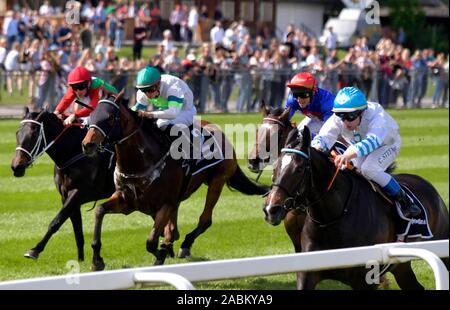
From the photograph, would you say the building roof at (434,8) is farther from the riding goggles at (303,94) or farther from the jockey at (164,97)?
the riding goggles at (303,94)

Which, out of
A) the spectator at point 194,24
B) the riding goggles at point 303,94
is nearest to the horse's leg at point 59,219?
the riding goggles at point 303,94

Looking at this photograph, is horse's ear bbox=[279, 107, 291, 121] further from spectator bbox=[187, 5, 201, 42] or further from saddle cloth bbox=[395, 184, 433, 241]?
spectator bbox=[187, 5, 201, 42]

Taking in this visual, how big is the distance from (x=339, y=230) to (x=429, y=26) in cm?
3945

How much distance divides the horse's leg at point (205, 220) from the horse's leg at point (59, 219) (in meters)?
1.18

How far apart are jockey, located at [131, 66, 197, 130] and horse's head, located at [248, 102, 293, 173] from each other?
45.2 inches

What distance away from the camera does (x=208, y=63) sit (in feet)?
82.6

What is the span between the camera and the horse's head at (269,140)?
899 centimetres

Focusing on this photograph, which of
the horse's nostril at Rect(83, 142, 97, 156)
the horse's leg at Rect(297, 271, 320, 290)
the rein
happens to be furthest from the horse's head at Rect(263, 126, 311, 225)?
the rein

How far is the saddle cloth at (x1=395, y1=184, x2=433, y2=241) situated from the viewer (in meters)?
7.99

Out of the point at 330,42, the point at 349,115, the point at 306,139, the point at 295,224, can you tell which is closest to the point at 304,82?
the point at 295,224

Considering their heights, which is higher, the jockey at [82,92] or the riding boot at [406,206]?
the jockey at [82,92]

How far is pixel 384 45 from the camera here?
30.7 m
